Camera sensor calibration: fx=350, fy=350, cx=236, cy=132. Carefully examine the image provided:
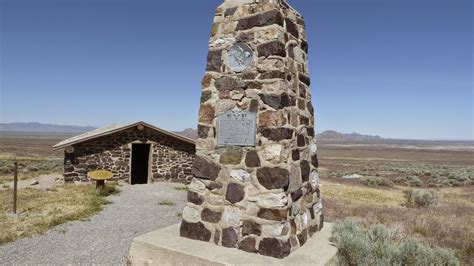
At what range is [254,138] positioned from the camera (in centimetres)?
475

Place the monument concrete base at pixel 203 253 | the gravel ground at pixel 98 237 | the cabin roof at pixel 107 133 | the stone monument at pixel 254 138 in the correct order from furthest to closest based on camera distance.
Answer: the cabin roof at pixel 107 133 → the gravel ground at pixel 98 237 → the stone monument at pixel 254 138 → the monument concrete base at pixel 203 253

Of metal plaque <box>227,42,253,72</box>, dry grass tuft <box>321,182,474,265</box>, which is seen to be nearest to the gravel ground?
metal plaque <box>227,42,253,72</box>

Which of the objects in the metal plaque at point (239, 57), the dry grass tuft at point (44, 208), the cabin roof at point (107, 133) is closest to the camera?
the metal plaque at point (239, 57)

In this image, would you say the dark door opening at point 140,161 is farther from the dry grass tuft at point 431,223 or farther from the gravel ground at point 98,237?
the dry grass tuft at point 431,223

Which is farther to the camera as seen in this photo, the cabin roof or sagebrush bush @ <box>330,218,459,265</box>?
the cabin roof

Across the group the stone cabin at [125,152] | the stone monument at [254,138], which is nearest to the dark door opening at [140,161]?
the stone cabin at [125,152]

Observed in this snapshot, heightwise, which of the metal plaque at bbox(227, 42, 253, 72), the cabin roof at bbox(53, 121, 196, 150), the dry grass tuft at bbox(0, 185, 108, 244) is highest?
the metal plaque at bbox(227, 42, 253, 72)

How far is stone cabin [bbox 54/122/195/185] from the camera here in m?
16.8

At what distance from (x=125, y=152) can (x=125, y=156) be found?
214mm

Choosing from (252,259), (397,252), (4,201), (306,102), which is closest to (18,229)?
(4,201)

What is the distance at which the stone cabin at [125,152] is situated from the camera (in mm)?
16828

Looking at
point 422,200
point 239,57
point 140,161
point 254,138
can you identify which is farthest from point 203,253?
point 140,161

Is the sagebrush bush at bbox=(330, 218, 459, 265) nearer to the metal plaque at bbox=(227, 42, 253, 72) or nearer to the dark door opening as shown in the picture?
the metal plaque at bbox=(227, 42, 253, 72)

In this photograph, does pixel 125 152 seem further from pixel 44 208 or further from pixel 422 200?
pixel 422 200
